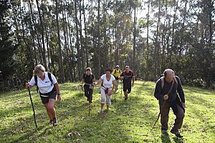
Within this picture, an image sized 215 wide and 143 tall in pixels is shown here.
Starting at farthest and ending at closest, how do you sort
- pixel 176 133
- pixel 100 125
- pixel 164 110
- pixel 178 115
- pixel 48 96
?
pixel 100 125, pixel 48 96, pixel 164 110, pixel 176 133, pixel 178 115

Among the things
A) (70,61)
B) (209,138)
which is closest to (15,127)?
(209,138)

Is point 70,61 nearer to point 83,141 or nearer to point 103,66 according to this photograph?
point 103,66

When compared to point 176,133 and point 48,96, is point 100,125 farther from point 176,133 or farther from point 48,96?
point 176,133

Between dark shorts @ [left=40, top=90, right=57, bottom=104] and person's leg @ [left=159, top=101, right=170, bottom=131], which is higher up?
dark shorts @ [left=40, top=90, right=57, bottom=104]

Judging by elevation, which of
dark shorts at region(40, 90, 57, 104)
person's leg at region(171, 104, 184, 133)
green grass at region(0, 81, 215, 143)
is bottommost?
green grass at region(0, 81, 215, 143)

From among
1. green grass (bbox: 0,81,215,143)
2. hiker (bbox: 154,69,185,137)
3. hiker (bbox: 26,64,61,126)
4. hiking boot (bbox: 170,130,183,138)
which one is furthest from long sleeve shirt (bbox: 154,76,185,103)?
hiker (bbox: 26,64,61,126)

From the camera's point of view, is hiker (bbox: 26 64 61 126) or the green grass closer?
the green grass

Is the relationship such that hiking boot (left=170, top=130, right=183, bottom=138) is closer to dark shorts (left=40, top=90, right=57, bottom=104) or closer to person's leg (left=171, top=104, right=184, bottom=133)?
person's leg (left=171, top=104, right=184, bottom=133)

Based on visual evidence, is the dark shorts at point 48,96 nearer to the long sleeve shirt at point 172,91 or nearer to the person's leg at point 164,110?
the long sleeve shirt at point 172,91

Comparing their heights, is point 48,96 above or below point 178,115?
above

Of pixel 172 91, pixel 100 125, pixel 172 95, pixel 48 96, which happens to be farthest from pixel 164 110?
pixel 48 96

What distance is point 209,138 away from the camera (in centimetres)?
1106

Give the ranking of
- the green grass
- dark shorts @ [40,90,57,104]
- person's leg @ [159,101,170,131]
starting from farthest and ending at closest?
dark shorts @ [40,90,57,104]
person's leg @ [159,101,170,131]
the green grass

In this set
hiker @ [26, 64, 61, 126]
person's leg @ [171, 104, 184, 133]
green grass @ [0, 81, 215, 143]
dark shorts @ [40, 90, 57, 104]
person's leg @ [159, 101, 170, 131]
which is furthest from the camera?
dark shorts @ [40, 90, 57, 104]
